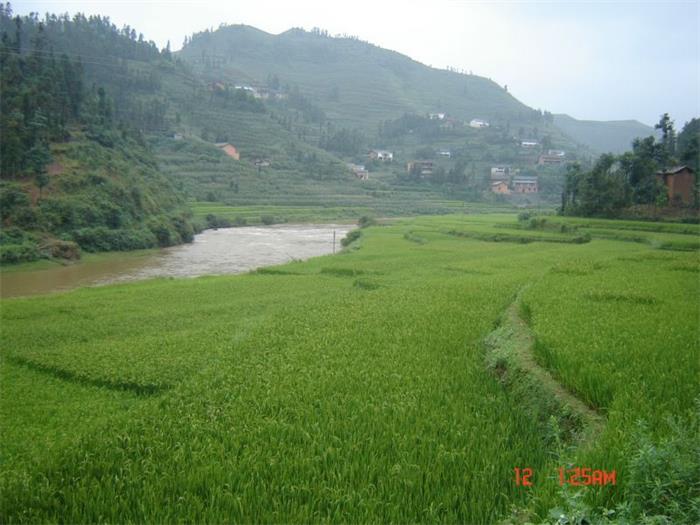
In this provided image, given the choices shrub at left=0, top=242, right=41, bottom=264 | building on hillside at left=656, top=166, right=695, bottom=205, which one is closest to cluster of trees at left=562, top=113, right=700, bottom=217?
building on hillside at left=656, top=166, right=695, bottom=205

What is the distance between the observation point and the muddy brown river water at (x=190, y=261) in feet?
78.1

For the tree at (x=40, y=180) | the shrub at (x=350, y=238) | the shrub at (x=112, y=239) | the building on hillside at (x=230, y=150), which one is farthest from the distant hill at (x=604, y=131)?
the tree at (x=40, y=180)

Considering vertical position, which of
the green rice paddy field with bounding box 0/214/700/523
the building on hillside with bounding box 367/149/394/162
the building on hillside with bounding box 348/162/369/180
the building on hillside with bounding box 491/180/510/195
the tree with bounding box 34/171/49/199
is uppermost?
the building on hillside with bounding box 367/149/394/162

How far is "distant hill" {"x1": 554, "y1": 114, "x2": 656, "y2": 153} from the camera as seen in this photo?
155875 millimetres

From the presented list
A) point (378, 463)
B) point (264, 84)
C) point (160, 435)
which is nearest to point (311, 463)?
point (378, 463)

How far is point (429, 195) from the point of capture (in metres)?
73.9

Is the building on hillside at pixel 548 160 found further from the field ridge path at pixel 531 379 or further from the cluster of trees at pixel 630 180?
the field ridge path at pixel 531 379

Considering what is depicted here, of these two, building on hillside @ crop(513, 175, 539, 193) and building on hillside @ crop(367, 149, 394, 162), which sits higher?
building on hillside @ crop(367, 149, 394, 162)

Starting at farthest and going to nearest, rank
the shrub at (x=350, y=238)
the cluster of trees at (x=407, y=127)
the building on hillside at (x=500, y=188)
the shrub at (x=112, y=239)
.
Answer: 1. the cluster of trees at (x=407, y=127)
2. the building on hillside at (x=500, y=188)
3. the shrub at (x=350, y=238)
4. the shrub at (x=112, y=239)

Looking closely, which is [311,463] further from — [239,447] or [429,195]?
[429,195]

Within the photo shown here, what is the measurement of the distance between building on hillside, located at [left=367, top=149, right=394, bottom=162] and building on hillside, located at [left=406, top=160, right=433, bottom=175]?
20.9 feet

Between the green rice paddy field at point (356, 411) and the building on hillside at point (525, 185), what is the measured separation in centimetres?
6771

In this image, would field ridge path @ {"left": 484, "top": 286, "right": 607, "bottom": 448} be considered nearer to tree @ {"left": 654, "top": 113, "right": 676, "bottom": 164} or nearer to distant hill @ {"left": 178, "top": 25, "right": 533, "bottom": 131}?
tree @ {"left": 654, "top": 113, "right": 676, "bottom": 164}
